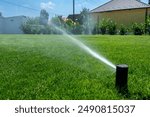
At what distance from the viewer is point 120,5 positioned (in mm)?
48312

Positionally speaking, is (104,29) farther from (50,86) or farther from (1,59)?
(50,86)

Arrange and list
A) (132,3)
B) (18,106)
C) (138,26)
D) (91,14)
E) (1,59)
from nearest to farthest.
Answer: (18,106), (1,59), (138,26), (132,3), (91,14)

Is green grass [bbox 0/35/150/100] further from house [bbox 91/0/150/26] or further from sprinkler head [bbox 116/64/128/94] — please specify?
house [bbox 91/0/150/26]

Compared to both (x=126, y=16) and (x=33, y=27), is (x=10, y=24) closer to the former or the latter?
(x=33, y=27)

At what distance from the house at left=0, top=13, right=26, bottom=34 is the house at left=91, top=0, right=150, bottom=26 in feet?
38.8

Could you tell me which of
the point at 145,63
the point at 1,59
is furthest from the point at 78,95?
the point at 1,59

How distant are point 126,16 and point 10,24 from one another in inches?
764

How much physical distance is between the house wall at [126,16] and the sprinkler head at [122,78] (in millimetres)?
39651

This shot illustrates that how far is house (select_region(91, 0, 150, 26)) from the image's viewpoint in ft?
146

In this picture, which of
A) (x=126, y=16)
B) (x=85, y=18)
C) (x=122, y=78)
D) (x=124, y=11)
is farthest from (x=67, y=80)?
(x=85, y=18)

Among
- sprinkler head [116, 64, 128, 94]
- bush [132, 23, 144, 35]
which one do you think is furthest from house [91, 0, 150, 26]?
sprinkler head [116, 64, 128, 94]

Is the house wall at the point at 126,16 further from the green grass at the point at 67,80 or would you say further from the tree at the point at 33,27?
the green grass at the point at 67,80

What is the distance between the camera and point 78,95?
187 inches

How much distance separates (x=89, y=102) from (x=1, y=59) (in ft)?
15.8
